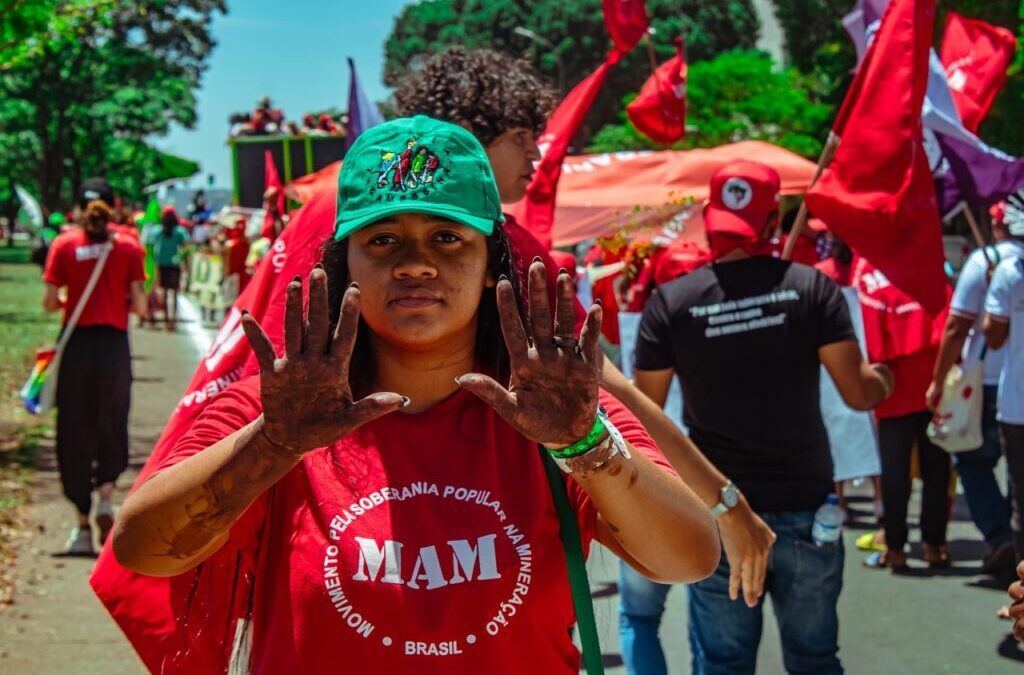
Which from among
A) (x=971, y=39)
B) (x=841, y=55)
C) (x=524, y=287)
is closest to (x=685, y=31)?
(x=841, y=55)

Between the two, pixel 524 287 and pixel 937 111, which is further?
pixel 937 111

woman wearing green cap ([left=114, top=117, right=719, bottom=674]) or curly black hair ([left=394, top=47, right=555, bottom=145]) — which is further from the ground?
curly black hair ([left=394, top=47, right=555, bottom=145])

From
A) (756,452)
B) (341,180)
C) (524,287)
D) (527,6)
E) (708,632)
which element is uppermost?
(527,6)

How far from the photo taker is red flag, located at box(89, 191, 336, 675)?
2287mm

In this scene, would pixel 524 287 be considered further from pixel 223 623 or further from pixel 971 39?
pixel 971 39

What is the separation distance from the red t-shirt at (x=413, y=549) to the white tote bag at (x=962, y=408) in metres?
4.88

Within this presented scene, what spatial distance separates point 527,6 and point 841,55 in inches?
1572

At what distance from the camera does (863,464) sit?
574 cm

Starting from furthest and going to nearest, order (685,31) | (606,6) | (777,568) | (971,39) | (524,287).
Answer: (685,31) < (971,39) < (606,6) < (777,568) < (524,287)

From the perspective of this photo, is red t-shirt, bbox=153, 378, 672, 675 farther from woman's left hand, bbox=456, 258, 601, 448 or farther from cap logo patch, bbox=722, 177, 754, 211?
cap logo patch, bbox=722, 177, 754, 211

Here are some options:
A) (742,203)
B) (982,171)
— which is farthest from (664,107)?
(742,203)

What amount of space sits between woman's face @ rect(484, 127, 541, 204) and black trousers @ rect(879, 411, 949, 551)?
4174mm

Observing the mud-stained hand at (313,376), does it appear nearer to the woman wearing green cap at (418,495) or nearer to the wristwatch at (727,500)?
the woman wearing green cap at (418,495)

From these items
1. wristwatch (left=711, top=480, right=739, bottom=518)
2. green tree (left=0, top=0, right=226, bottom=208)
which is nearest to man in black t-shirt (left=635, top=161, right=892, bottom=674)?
wristwatch (left=711, top=480, right=739, bottom=518)
